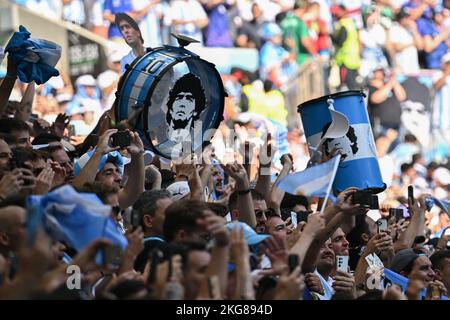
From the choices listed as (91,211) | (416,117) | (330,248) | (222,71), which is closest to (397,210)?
(330,248)

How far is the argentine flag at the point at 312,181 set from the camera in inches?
256

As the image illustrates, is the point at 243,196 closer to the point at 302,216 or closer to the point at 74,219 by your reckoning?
the point at 302,216

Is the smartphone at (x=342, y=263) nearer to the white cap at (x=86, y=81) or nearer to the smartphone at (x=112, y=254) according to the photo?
the smartphone at (x=112, y=254)

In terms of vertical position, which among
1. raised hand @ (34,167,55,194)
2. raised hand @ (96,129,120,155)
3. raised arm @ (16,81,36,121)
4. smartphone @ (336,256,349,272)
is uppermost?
raised arm @ (16,81,36,121)

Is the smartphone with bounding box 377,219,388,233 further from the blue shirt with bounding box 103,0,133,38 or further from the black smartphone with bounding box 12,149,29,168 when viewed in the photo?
the blue shirt with bounding box 103,0,133,38

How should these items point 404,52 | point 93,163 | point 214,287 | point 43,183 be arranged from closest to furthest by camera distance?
point 214,287 < point 43,183 < point 93,163 < point 404,52

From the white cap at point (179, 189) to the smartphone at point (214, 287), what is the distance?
286 cm

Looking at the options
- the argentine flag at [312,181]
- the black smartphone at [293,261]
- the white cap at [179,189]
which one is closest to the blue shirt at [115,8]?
the white cap at [179,189]

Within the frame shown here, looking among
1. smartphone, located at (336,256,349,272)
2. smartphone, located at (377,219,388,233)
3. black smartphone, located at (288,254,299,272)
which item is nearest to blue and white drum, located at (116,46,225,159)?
smartphone, located at (336,256,349,272)

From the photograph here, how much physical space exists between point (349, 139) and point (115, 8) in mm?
8135

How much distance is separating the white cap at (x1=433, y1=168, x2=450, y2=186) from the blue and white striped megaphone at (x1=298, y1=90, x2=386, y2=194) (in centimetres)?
852

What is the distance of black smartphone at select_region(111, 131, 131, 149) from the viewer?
735 centimetres

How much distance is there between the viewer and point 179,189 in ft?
26.5

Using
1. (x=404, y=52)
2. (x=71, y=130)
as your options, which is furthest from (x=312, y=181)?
(x=404, y=52)
